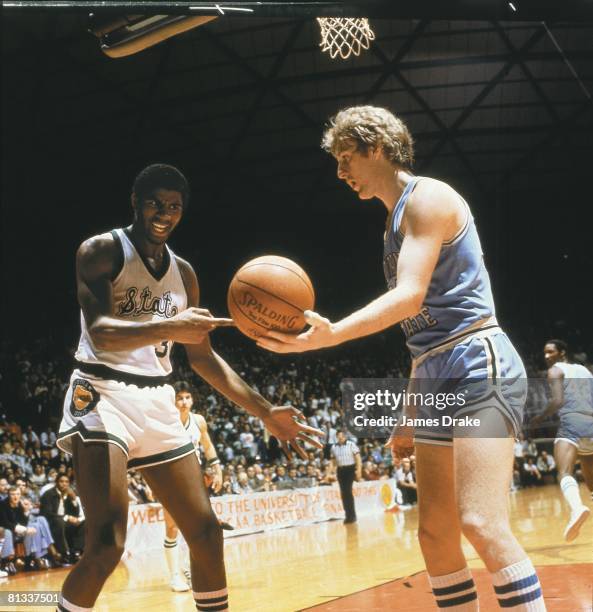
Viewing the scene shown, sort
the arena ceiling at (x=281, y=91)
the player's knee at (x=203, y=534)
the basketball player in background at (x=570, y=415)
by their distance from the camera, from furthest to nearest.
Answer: the arena ceiling at (x=281, y=91) < the basketball player in background at (x=570, y=415) < the player's knee at (x=203, y=534)

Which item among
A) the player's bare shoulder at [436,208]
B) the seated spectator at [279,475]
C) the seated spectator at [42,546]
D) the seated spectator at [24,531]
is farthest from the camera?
the seated spectator at [279,475]

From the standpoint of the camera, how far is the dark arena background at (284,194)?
10.7 m

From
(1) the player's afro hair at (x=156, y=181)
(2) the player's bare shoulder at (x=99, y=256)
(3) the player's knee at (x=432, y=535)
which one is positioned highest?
(1) the player's afro hair at (x=156, y=181)

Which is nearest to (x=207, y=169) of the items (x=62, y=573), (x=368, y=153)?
(x=62, y=573)

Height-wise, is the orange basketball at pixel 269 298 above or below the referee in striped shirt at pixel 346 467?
above

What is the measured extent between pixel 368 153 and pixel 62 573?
625 cm

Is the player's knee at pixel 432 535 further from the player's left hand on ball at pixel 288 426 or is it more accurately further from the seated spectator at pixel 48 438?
the seated spectator at pixel 48 438

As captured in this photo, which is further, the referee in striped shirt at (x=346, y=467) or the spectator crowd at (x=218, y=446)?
the referee in striped shirt at (x=346, y=467)

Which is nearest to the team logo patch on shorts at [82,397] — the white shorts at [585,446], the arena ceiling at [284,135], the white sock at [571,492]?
the white sock at [571,492]

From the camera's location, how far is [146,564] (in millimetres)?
8328

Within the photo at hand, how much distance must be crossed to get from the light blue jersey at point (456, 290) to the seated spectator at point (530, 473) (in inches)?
650

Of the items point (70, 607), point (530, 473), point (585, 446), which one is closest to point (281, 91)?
point (530, 473)

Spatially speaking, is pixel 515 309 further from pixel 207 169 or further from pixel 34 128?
pixel 34 128

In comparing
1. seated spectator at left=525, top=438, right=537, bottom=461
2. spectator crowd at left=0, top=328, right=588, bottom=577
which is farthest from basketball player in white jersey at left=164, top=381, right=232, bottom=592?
seated spectator at left=525, top=438, right=537, bottom=461
